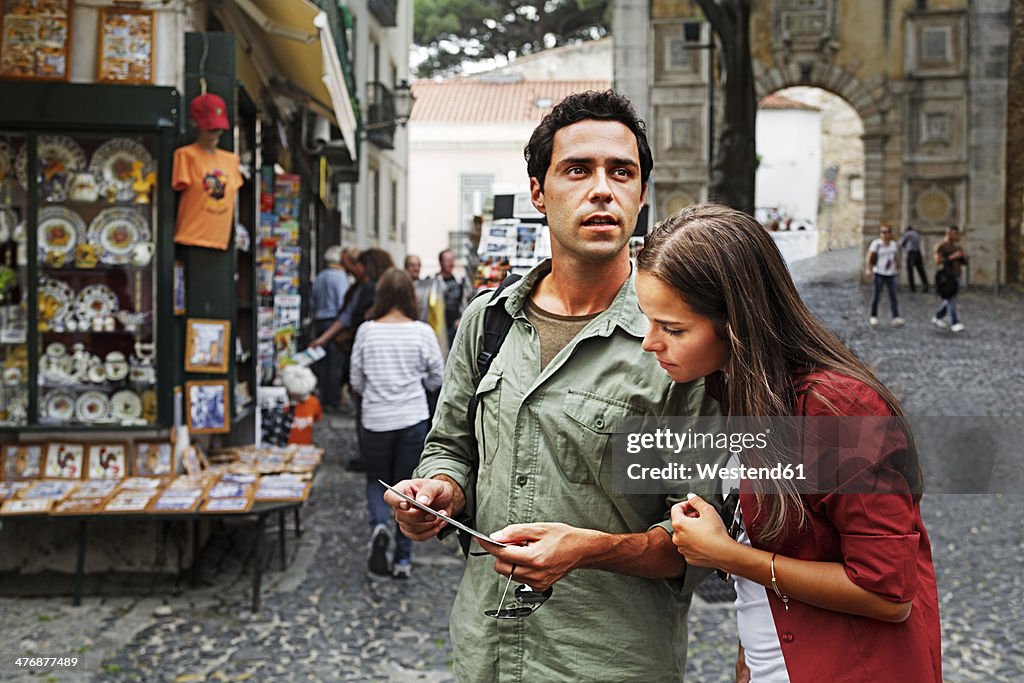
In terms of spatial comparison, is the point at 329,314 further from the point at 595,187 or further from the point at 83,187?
the point at 595,187

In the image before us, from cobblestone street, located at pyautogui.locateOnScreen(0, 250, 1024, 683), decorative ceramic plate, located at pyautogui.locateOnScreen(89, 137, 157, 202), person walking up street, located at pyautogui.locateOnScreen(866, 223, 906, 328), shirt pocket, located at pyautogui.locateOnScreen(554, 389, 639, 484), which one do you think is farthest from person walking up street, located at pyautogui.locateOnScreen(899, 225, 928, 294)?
shirt pocket, located at pyautogui.locateOnScreen(554, 389, 639, 484)

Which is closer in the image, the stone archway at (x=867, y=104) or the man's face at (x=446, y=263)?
the man's face at (x=446, y=263)

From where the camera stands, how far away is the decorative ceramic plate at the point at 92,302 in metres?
6.18

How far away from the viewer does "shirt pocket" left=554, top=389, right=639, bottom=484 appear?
2143 mm

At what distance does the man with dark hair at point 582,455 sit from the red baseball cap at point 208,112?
4.04 m

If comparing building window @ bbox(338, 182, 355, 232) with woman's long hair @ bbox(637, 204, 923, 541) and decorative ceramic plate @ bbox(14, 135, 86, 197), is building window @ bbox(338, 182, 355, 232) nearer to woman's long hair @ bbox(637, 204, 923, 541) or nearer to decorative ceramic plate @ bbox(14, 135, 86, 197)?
decorative ceramic plate @ bbox(14, 135, 86, 197)

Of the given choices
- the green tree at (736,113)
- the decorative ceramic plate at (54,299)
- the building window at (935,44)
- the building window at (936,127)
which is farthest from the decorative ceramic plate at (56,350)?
the building window at (935,44)

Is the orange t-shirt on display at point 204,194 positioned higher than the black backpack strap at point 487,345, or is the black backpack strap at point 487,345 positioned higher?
the orange t-shirt on display at point 204,194

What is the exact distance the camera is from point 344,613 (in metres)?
5.80

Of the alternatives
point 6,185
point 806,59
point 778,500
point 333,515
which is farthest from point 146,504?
point 806,59

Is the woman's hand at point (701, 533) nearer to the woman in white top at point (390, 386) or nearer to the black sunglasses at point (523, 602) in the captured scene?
the black sunglasses at point (523, 602)

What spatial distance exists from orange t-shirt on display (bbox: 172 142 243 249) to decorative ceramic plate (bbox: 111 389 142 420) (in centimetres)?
90

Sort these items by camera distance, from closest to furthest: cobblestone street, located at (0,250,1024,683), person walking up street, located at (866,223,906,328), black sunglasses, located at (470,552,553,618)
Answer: black sunglasses, located at (470,552,553,618)
cobblestone street, located at (0,250,1024,683)
person walking up street, located at (866,223,906,328)

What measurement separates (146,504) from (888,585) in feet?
15.5
